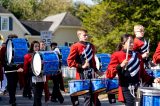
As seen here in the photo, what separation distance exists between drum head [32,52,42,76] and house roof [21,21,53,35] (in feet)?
132

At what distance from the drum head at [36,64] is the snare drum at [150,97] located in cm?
463

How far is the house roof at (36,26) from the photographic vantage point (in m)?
52.2

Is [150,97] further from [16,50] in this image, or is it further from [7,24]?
[7,24]

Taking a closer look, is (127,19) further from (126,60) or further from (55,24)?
(126,60)

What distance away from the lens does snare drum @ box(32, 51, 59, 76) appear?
37.3 ft

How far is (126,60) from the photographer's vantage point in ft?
26.0

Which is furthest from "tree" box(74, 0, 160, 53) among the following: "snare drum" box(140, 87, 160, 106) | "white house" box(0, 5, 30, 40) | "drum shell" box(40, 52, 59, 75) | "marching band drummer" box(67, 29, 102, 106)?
"snare drum" box(140, 87, 160, 106)

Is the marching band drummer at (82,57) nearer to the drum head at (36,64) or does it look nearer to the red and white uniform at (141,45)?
the red and white uniform at (141,45)

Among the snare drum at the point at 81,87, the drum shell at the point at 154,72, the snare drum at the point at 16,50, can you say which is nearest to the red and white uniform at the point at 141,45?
the drum shell at the point at 154,72

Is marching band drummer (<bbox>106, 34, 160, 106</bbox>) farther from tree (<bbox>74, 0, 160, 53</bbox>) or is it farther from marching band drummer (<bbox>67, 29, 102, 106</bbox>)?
tree (<bbox>74, 0, 160, 53</bbox>)

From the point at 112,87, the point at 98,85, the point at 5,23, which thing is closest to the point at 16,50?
the point at 112,87

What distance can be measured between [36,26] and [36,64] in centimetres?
4231

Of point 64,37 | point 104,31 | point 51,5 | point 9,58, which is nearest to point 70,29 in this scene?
point 64,37

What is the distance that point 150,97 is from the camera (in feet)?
22.4
